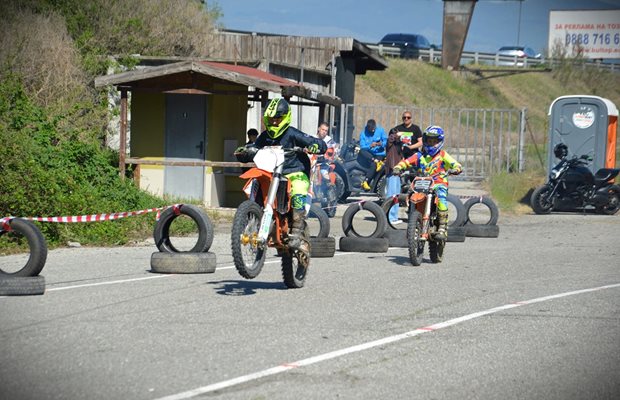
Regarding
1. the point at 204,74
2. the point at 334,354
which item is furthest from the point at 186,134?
the point at 334,354

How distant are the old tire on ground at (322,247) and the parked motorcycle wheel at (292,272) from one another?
329cm

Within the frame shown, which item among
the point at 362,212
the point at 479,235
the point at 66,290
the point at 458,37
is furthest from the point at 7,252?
the point at 458,37

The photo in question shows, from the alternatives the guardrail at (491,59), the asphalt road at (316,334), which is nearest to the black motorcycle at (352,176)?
the asphalt road at (316,334)

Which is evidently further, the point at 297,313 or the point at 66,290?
the point at 66,290

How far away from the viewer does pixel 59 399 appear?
673cm

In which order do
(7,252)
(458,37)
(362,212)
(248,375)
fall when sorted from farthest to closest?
(458,37) → (362,212) → (7,252) → (248,375)

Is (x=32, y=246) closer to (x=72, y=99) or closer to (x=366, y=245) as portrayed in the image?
(x=366, y=245)

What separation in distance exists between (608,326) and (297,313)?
2755mm

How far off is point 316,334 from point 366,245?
7.24m

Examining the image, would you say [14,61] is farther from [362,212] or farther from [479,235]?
[479,235]

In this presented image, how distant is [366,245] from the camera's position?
52.9 feet

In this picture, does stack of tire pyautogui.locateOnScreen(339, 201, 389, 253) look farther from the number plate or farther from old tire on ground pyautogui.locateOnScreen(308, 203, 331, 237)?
the number plate

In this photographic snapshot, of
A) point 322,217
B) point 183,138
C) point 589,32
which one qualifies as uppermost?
point 589,32

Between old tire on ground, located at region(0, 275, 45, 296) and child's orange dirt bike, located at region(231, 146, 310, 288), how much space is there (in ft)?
6.38
